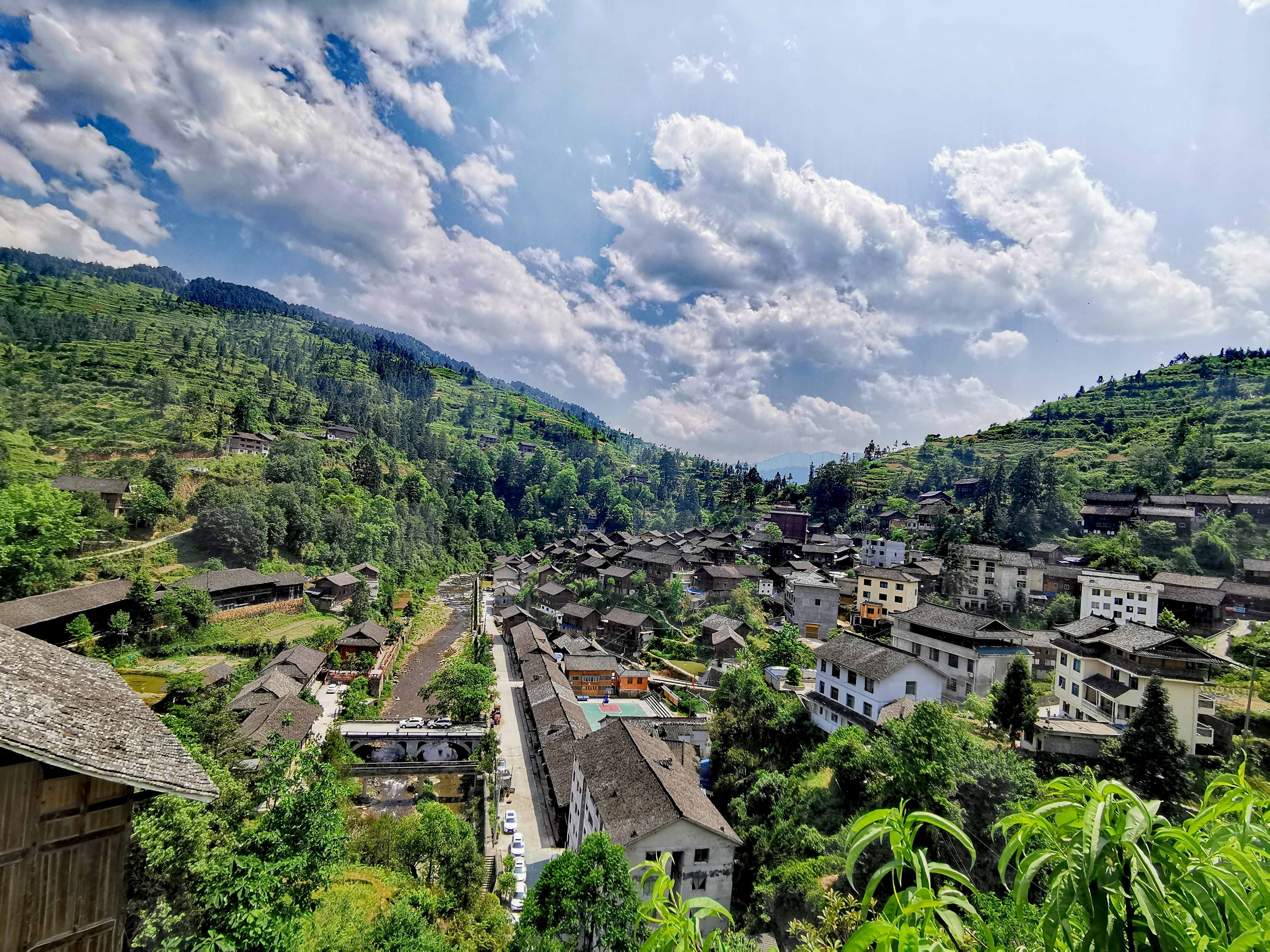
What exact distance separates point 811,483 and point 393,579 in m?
56.2

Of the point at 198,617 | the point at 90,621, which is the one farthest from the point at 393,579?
the point at 90,621

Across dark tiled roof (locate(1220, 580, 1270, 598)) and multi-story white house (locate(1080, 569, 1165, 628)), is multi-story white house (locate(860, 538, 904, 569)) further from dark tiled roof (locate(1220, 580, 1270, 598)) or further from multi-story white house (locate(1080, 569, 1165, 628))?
dark tiled roof (locate(1220, 580, 1270, 598))

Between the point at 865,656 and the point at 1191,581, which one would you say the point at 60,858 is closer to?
the point at 865,656

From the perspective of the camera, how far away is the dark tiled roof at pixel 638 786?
1803cm

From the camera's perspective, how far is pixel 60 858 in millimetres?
5027

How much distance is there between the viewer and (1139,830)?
6.46ft

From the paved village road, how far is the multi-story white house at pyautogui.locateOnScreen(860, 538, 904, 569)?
39.4 m

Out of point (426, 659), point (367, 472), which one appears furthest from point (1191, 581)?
point (367, 472)

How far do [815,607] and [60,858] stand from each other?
42.1 meters


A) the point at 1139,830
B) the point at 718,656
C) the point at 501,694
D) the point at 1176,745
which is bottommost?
the point at 501,694

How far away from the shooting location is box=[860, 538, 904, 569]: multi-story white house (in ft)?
167

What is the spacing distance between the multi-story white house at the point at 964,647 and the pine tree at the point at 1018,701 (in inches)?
154

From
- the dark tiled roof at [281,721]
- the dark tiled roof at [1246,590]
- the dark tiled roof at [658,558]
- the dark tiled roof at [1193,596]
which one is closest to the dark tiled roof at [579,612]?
the dark tiled roof at [658,558]

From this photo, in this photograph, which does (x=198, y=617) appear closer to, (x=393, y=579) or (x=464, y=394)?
(x=393, y=579)
